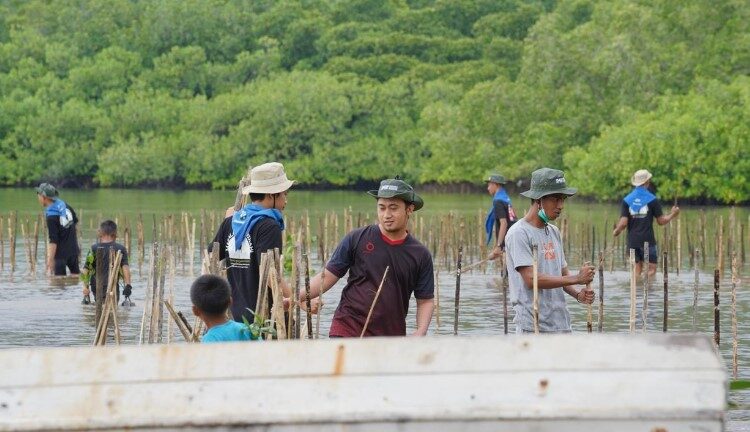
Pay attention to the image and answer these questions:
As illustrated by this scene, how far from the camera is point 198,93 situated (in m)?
86.1

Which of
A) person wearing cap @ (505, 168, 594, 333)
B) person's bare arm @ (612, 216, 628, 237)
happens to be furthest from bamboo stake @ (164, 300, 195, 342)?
person's bare arm @ (612, 216, 628, 237)

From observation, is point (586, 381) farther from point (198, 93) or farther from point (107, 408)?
point (198, 93)

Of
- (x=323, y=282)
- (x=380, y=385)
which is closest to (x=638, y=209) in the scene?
(x=323, y=282)

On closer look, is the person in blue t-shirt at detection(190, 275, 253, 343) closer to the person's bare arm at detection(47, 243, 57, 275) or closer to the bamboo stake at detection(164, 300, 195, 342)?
the bamboo stake at detection(164, 300, 195, 342)

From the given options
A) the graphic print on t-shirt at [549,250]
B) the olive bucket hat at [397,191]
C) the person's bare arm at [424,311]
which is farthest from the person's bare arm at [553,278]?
the olive bucket hat at [397,191]

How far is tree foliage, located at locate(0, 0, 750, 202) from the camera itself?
52.3 m

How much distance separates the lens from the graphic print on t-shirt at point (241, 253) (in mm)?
8195

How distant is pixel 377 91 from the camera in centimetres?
7438

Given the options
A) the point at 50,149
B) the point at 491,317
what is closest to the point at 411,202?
the point at 491,317

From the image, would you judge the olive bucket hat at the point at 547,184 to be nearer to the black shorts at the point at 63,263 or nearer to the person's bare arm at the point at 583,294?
the person's bare arm at the point at 583,294

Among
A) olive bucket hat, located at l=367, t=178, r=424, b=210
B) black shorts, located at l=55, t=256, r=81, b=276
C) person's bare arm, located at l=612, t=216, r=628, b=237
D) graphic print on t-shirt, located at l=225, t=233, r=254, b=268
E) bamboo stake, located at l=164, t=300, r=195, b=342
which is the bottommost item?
black shorts, located at l=55, t=256, r=81, b=276

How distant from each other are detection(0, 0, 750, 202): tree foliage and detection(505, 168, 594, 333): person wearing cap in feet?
133

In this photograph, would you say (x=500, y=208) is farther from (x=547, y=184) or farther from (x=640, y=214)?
(x=547, y=184)

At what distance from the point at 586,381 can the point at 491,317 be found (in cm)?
984
